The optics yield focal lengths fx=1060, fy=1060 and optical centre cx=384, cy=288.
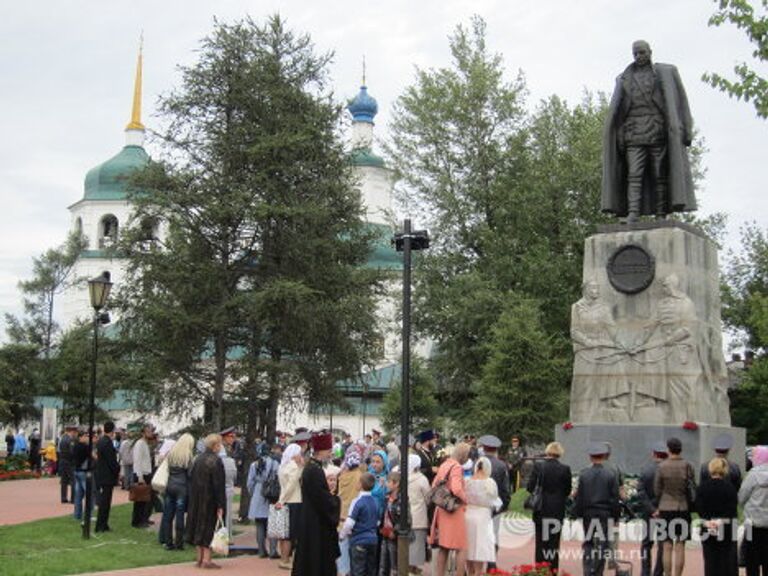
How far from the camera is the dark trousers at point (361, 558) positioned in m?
11.4

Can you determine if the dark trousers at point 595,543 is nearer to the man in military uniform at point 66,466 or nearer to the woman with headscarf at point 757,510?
the woman with headscarf at point 757,510

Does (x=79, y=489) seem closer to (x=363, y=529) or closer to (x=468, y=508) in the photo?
(x=363, y=529)

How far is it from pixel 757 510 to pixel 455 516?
313cm

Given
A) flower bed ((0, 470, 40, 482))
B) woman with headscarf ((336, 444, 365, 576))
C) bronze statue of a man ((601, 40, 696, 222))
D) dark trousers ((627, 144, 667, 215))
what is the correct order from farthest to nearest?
flower bed ((0, 470, 40, 482))
dark trousers ((627, 144, 667, 215))
bronze statue of a man ((601, 40, 696, 222))
woman with headscarf ((336, 444, 365, 576))

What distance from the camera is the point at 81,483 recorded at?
63.3 ft

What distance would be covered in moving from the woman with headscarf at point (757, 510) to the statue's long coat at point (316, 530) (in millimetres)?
4077

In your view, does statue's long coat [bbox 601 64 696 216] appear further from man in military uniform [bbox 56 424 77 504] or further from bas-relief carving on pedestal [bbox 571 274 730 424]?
man in military uniform [bbox 56 424 77 504]

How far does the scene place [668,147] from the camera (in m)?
15.5

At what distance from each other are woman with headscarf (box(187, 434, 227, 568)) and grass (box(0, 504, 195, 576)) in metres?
0.69

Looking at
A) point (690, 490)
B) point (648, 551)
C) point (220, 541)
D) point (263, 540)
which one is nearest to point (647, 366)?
point (648, 551)

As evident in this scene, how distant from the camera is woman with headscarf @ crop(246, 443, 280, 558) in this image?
15.8 meters

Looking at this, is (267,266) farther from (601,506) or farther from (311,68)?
(601,506)

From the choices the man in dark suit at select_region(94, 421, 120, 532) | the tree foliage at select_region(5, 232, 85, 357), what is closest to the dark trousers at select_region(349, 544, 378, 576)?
the man in dark suit at select_region(94, 421, 120, 532)

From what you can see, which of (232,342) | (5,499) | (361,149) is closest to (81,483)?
(232,342)
